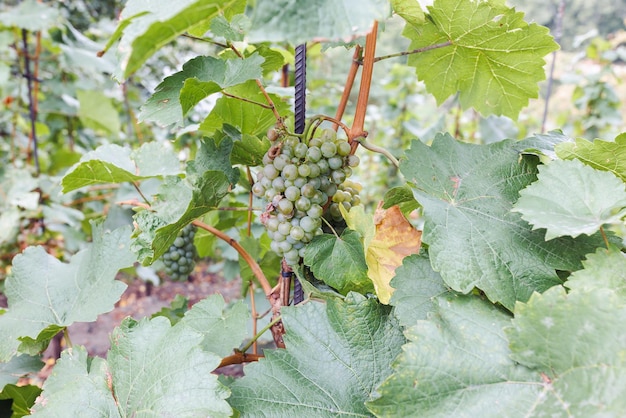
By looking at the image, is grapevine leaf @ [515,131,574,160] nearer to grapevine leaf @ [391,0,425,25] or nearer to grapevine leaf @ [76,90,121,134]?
grapevine leaf @ [391,0,425,25]

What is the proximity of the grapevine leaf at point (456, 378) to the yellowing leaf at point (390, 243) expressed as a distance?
0.19 metres

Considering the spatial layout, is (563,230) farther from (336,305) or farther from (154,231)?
(154,231)

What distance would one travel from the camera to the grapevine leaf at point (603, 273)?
1.95ft

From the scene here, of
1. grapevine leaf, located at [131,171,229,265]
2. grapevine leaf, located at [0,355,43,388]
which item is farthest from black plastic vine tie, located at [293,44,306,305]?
grapevine leaf, located at [0,355,43,388]

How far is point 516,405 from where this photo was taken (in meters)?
0.55

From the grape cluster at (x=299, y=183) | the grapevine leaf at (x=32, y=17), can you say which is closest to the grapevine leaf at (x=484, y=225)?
the grape cluster at (x=299, y=183)

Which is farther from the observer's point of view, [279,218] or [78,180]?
[78,180]

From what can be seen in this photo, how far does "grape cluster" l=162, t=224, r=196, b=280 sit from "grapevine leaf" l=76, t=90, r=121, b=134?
5.15 feet

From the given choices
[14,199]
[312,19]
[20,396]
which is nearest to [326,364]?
[312,19]

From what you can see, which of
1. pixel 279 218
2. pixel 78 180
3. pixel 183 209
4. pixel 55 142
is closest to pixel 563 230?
pixel 279 218

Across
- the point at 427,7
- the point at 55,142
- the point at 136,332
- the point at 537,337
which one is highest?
the point at 427,7

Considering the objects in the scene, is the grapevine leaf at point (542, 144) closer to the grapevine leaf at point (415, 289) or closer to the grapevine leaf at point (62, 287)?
the grapevine leaf at point (415, 289)

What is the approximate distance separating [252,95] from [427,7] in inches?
14.6

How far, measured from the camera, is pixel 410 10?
750 millimetres
